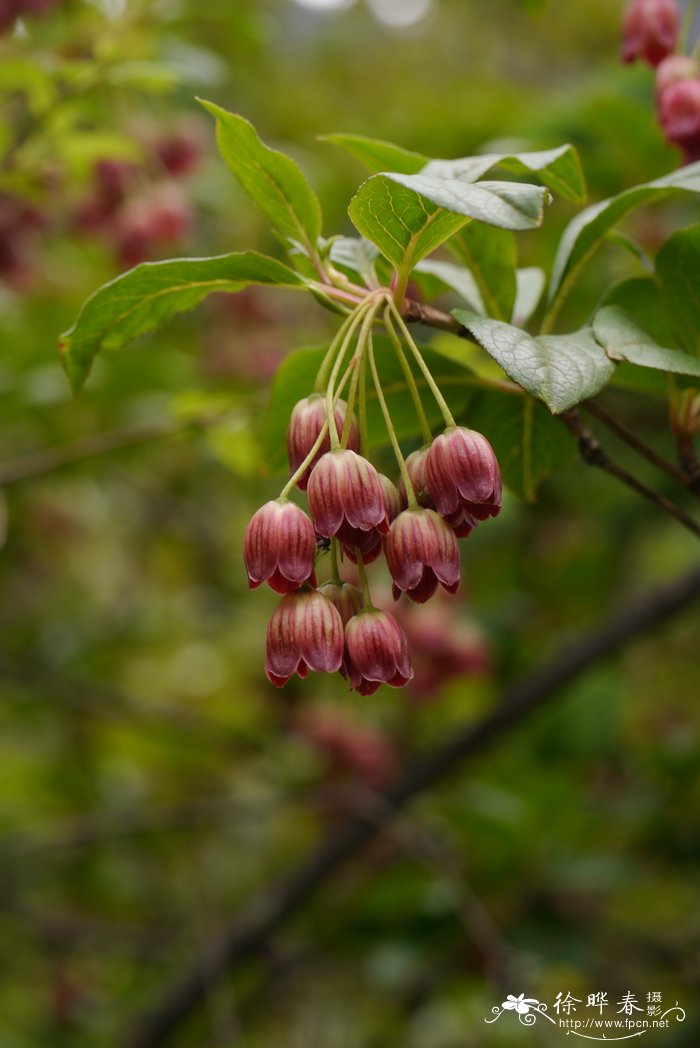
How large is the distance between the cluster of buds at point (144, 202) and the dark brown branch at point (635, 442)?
1.52 m

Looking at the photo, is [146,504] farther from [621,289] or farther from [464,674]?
[621,289]

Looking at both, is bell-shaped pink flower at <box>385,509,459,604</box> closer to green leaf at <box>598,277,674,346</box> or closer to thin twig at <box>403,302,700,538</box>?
thin twig at <box>403,302,700,538</box>

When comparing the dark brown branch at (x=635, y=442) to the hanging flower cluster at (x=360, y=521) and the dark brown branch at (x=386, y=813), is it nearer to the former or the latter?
the hanging flower cluster at (x=360, y=521)

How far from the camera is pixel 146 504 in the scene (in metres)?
4.08

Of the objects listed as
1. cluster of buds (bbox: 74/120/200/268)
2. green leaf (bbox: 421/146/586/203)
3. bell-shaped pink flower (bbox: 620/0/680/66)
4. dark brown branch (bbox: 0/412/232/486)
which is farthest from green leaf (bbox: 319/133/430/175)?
cluster of buds (bbox: 74/120/200/268)

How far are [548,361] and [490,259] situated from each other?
0.26 metres

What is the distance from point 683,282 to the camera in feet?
3.14

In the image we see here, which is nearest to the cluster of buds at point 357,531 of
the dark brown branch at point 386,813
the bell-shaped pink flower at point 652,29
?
the bell-shaped pink flower at point 652,29

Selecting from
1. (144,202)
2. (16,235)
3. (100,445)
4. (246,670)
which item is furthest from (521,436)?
(246,670)

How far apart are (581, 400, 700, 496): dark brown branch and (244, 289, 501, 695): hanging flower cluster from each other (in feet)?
0.39

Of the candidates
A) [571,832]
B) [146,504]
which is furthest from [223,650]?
[571,832]

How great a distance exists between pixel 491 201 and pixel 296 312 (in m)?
2.79

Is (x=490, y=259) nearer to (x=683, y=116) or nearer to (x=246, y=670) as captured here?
(x=683, y=116)

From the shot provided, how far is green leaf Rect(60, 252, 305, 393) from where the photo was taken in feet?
2.94
